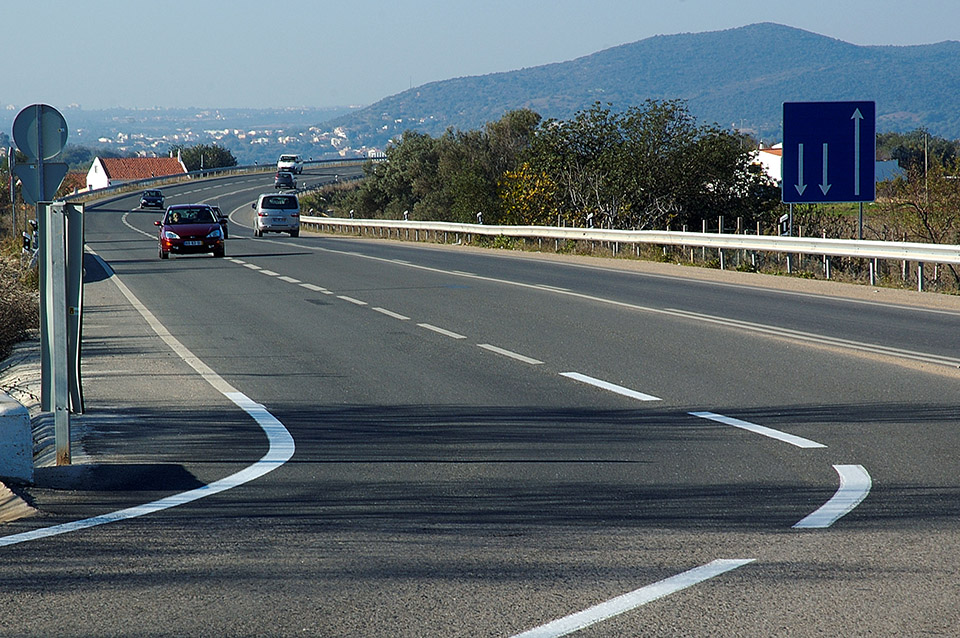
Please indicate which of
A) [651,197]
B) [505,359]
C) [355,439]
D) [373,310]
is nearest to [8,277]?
[373,310]

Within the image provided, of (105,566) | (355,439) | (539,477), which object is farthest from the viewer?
(355,439)

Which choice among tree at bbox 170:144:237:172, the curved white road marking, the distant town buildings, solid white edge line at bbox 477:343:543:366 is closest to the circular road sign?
the curved white road marking

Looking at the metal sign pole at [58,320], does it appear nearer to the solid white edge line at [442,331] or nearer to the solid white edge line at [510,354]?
the solid white edge line at [510,354]

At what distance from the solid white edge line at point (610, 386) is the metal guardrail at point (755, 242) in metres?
10.5

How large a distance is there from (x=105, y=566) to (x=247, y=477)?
1744mm

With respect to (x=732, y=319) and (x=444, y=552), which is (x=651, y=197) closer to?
(x=732, y=319)

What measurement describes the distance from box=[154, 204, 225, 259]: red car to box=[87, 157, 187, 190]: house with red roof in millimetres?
145604

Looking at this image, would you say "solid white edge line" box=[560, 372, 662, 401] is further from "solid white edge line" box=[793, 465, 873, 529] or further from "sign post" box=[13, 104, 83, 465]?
"sign post" box=[13, 104, 83, 465]

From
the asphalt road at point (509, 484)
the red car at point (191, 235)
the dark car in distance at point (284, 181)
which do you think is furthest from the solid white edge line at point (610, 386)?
the dark car in distance at point (284, 181)

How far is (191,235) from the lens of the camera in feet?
105

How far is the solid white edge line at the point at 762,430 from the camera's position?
294 inches

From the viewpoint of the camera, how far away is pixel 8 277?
14.9 metres

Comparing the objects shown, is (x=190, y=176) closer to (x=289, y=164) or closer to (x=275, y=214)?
(x=289, y=164)

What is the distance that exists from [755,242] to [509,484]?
19319 mm
